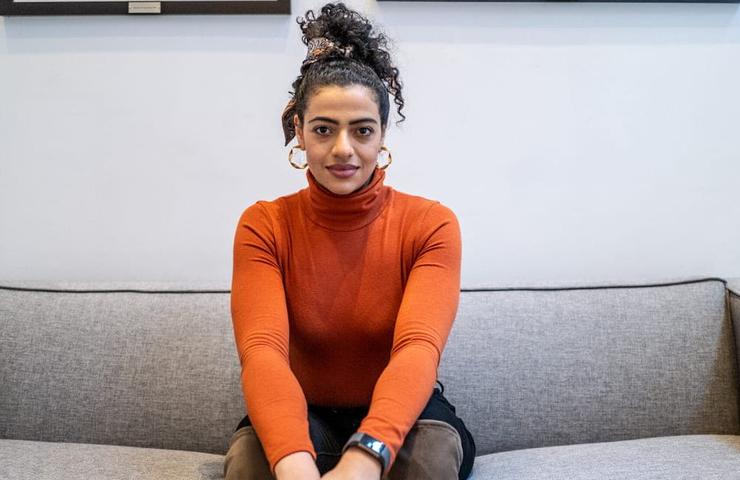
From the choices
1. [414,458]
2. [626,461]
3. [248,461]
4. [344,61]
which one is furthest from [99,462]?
[626,461]

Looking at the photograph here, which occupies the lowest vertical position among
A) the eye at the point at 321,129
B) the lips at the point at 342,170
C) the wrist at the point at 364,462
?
the wrist at the point at 364,462

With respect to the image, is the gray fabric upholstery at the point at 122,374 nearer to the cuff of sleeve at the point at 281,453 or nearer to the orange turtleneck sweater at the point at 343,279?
the orange turtleneck sweater at the point at 343,279

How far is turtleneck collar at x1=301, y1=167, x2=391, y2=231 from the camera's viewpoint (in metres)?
1.26

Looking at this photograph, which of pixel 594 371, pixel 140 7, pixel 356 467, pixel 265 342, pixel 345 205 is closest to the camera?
pixel 356 467

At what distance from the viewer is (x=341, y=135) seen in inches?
47.3

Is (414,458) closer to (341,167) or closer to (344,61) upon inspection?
(341,167)

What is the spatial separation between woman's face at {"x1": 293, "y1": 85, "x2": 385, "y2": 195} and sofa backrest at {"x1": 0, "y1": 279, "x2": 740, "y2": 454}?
525 millimetres

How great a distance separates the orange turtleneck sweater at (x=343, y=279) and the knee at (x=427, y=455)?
0.16m

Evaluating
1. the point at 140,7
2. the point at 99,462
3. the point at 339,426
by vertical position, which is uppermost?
the point at 140,7

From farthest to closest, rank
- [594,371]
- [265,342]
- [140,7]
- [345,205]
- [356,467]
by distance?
1. [140,7]
2. [594,371]
3. [345,205]
4. [265,342]
5. [356,467]

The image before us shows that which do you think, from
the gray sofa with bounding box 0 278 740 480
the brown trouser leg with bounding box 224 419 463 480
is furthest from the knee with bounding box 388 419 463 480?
the gray sofa with bounding box 0 278 740 480

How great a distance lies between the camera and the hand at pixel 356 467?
38.9 inches

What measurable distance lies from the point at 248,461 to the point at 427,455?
0.95 feet

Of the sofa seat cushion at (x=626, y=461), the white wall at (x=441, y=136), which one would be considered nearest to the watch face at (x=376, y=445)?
the sofa seat cushion at (x=626, y=461)
